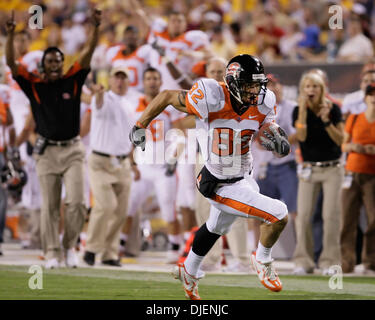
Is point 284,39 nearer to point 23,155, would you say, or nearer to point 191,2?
point 191,2

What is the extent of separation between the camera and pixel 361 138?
9.80 meters

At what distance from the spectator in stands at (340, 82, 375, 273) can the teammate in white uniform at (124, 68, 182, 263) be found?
1.99 meters

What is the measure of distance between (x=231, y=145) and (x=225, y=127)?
15 cm

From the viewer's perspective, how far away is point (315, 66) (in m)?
11.6

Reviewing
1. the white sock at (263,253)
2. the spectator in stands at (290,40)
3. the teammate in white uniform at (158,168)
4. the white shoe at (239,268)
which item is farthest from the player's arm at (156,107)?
the spectator in stands at (290,40)

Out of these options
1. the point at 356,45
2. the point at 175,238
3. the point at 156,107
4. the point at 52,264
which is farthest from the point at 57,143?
the point at 356,45

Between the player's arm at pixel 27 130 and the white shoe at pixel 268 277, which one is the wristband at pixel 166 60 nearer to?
the player's arm at pixel 27 130

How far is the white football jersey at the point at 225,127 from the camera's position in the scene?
689cm

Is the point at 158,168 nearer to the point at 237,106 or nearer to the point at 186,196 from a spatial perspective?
the point at 186,196

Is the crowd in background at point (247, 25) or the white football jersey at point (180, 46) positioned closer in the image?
the white football jersey at point (180, 46)

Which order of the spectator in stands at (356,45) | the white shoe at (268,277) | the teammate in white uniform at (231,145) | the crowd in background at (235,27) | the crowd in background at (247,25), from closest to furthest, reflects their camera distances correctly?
the teammate in white uniform at (231,145) → the white shoe at (268,277) → the spectator in stands at (356,45) → the crowd in background at (235,27) → the crowd in background at (247,25)

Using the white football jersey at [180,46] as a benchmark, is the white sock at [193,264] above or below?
below

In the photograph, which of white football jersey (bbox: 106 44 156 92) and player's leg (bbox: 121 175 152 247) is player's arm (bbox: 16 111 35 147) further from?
white football jersey (bbox: 106 44 156 92)
